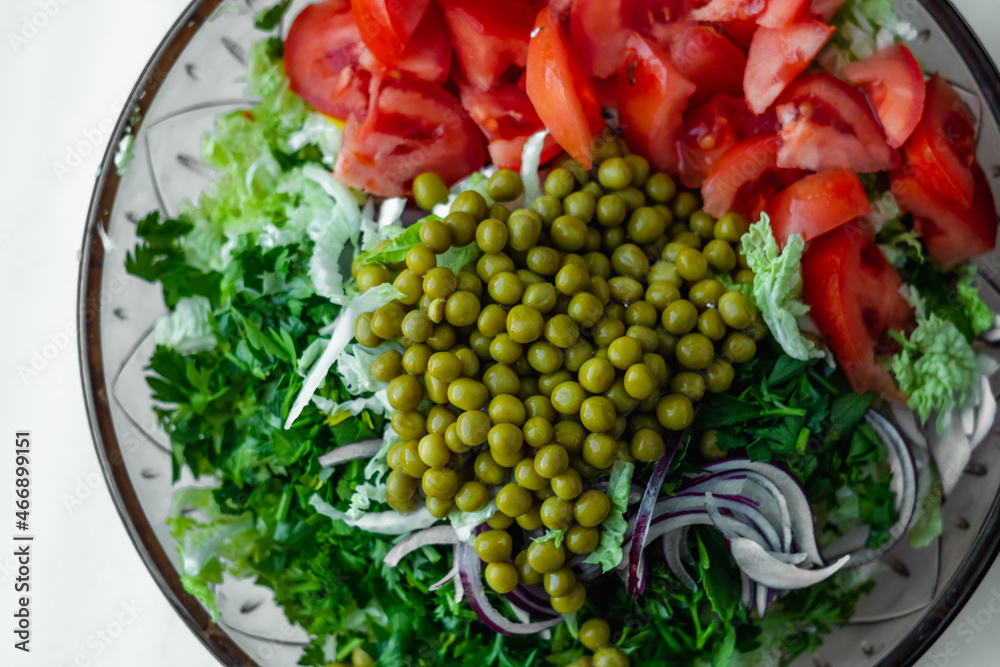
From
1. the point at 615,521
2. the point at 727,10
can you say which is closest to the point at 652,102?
the point at 727,10

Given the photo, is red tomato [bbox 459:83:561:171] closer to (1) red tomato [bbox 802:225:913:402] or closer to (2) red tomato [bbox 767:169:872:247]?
(2) red tomato [bbox 767:169:872:247]

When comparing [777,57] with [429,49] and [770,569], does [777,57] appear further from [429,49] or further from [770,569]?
[770,569]

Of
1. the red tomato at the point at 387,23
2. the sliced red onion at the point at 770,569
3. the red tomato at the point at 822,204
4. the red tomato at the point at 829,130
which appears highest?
the red tomato at the point at 387,23

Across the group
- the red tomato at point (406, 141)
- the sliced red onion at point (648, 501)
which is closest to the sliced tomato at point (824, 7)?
the red tomato at point (406, 141)

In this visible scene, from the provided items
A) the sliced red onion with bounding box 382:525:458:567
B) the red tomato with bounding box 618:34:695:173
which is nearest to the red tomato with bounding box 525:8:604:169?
the red tomato with bounding box 618:34:695:173

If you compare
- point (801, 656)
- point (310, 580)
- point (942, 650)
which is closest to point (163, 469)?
point (310, 580)

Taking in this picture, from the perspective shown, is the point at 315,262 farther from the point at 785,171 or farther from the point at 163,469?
the point at 785,171

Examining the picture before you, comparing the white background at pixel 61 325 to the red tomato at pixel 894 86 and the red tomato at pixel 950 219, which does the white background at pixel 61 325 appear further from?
the red tomato at pixel 950 219
